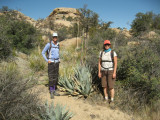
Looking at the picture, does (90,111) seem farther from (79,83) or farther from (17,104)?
(17,104)

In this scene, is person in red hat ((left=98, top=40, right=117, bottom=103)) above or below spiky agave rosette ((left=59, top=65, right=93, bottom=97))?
above

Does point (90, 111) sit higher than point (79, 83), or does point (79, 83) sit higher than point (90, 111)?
point (79, 83)

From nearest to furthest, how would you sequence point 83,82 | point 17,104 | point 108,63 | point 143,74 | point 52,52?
1. point 17,104
2. point 108,63
3. point 52,52
4. point 143,74
5. point 83,82

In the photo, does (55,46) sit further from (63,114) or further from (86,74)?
(63,114)

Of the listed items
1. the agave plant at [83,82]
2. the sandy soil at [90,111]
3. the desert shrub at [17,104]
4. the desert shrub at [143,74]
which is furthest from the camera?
the agave plant at [83,82]

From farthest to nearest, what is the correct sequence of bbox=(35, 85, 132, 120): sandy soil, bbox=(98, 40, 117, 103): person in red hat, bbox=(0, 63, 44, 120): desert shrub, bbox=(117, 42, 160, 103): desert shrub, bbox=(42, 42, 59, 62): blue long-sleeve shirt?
A: bbox=(117, 42, 160, 103): desert shrub, bbox=(42, 42, 59, 62): blue long-sleeve shirt, bbox=(98, 40, 117, 103): person in red hat, bbox=(35, 85, 132, 120): sandy soil, bbox=(0, 63, 44, 120): desert shrub

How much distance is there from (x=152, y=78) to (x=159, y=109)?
3.36ft

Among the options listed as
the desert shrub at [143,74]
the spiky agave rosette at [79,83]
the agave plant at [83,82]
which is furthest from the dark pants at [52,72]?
the desert shrub at [143,74]

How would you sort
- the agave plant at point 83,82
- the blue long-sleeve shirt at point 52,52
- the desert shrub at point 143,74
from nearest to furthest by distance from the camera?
the blue long-sleeve shirt at point 52,52
the desert shrub at point 143,74
the agave plant at point 83,82

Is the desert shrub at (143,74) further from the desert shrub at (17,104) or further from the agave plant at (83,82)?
the desert shrub at (17,104)

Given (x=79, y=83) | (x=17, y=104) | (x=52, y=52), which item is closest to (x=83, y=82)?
(x=79, y=83)

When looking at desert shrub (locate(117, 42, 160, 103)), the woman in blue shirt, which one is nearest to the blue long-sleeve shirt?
the woman in blue shirt

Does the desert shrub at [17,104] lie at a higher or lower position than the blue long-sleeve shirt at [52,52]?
lower

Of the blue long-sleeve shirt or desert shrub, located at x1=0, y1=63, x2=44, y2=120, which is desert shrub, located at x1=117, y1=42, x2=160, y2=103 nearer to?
the blue long-sleeve shirt
